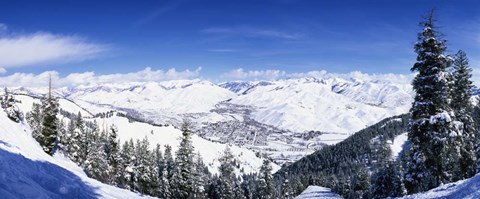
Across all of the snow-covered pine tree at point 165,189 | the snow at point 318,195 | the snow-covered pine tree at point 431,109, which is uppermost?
the snow-covered pine tree at point 431,109

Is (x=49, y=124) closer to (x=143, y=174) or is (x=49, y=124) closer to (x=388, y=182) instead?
(x=143, y=174)

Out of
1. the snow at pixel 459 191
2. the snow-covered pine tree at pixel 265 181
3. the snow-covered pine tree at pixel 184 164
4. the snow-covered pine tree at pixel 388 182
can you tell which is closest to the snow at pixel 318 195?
the snow-covered pine tree at pixel 265 181

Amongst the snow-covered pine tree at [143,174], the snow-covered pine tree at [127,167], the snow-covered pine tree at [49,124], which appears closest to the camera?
the snow-covered pine tree at [49,124]

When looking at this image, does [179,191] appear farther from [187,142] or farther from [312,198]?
[312,198]

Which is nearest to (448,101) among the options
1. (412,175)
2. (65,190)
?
(412,175)

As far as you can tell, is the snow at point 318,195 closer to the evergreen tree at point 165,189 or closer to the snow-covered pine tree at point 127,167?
the evergreen tree at point 165,189

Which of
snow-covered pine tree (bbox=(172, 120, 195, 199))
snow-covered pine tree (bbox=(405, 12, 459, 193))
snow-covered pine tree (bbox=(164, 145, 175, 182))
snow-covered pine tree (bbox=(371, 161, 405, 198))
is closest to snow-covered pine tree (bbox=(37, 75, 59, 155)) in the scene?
snow-covered pine tree (bbox=(172, 120, 195, 199))
